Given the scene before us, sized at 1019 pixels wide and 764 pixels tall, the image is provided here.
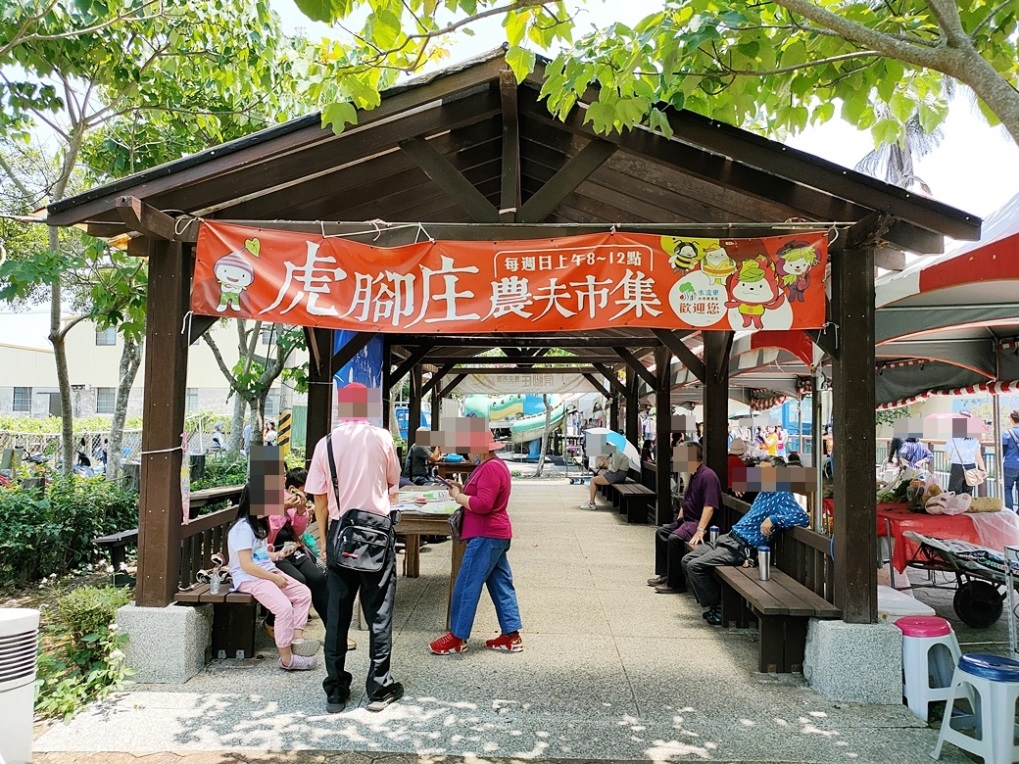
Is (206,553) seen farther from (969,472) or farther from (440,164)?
(969,472)

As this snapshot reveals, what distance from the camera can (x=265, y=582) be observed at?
492 centimetres

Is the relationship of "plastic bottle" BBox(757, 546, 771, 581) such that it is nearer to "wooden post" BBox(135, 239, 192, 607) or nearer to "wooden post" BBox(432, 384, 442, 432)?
"wooden post" BBox(135, 239, 192, 607)

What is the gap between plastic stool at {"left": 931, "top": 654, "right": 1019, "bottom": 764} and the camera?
3.58 meters

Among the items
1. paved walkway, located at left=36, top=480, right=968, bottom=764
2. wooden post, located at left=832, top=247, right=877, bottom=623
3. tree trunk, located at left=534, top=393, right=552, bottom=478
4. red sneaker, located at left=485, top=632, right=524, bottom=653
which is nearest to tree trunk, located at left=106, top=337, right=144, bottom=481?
paved walkway, located at left=36, top=480, right=968, bottom=764

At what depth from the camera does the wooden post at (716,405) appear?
8617mm

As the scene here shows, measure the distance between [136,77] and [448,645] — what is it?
6894 mm

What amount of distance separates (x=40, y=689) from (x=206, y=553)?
4.87 feet

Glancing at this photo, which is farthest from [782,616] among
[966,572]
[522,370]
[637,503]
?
[522,370]

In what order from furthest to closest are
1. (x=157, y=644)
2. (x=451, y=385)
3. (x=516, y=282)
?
(x=451, y=385)
(x=516, y=282)
(x=157, y=644)

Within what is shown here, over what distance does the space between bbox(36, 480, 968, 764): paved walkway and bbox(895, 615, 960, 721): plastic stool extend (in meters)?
0.16

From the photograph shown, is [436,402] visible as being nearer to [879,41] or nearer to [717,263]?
[717,263]

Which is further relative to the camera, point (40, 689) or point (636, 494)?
point (636, 494)

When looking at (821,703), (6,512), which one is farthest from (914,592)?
(6,512)

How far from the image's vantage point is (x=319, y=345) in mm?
8039
